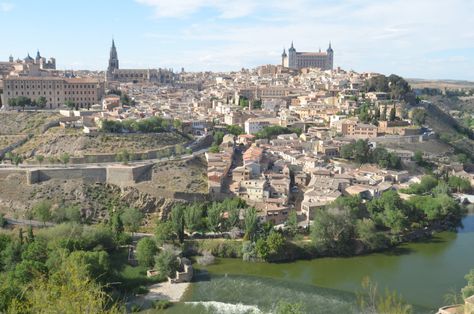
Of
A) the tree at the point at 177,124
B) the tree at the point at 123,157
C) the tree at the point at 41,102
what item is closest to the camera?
Result: the tree at the point at 123,157

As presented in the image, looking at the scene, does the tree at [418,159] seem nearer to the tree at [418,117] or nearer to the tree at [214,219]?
the tree at [418,117]

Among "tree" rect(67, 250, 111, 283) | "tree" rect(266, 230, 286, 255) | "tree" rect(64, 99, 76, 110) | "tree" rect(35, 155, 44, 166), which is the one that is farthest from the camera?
"tree" rect(64, 99, 76, 110)

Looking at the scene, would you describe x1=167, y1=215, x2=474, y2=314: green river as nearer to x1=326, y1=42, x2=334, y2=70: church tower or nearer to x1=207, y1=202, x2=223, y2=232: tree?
x1=207, y1=202, x2=223, y2=232: tree

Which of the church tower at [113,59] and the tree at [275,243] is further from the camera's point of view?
the church tower at [113,59]

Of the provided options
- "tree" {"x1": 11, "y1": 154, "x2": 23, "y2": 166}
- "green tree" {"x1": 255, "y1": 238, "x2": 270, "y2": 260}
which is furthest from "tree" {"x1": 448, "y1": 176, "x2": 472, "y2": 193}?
"tree" {"x1": 11, "y1": 154, "x2": 23, "y2": 166}

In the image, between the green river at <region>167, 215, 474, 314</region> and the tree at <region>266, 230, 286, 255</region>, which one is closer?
the green river at <region>167, 215, 474, 314</region>

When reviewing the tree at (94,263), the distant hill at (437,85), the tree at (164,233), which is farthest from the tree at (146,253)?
the distant hill at (437,85)

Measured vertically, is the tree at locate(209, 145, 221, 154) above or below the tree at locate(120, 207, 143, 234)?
above
